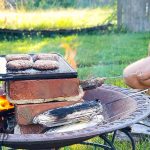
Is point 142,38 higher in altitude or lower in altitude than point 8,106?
lower

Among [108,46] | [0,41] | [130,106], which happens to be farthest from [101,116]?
[0,41]

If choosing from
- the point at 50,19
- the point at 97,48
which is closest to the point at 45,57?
the point at 97,48

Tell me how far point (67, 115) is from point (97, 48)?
14.8ft

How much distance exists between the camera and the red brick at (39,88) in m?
1.93

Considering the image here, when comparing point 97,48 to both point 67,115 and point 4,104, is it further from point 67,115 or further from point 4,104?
point 67,115

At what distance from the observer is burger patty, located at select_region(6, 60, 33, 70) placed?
78.7 inches

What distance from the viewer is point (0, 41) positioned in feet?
23.0

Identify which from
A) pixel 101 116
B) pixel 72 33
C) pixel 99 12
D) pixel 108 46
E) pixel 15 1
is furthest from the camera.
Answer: pixel 99 12

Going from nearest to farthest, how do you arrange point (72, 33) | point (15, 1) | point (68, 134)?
point (68, 134), point (72, 33), point (15, 1)

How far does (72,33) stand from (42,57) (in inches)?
210

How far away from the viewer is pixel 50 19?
7707 mm

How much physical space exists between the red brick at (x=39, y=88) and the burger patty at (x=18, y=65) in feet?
0.28

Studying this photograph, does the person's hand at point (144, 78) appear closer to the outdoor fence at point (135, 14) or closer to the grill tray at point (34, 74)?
the grill tray at point (34, 74)

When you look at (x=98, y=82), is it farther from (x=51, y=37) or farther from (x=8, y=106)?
(x=51, y=37)
